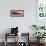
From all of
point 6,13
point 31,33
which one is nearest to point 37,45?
point 31,33

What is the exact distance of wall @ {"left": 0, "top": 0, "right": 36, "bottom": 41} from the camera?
659 centimetres

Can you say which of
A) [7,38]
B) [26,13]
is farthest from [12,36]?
[26,13]

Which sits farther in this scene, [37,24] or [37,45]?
[37,24]

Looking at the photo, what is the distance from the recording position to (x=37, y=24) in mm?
6672

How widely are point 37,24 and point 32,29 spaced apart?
0.99ft

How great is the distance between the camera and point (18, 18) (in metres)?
6.66

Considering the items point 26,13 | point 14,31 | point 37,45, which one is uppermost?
point 26,13

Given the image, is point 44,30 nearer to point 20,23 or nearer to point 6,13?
point 20,23

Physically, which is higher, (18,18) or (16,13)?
(16,13)

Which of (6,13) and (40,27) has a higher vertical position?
(6,13)

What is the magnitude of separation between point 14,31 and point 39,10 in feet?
4.57

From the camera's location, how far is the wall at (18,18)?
6594 mm

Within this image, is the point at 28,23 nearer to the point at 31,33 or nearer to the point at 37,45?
the point at 31,33

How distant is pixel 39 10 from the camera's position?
263 inches
